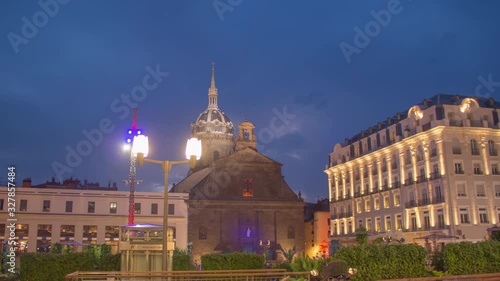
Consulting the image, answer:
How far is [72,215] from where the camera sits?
56.0m

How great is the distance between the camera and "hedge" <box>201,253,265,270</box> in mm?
24797

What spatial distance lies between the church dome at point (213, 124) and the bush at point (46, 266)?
208 ft

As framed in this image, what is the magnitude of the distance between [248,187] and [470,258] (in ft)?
167

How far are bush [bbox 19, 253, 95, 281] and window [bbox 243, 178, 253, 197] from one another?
48.5 m

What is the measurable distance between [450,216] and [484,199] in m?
4.53

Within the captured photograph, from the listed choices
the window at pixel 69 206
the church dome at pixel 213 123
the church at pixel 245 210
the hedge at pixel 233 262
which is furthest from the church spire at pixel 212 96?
the hedge at pixel 233 262

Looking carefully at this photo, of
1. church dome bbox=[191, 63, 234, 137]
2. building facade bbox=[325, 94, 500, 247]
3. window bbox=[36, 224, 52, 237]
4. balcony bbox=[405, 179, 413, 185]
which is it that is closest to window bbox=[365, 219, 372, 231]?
building facade bbox=[325, 94, 500, 247]

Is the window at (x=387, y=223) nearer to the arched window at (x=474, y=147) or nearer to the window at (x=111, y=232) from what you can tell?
the arched window at (x=474, y=147)

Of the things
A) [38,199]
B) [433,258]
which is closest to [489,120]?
[433,258]

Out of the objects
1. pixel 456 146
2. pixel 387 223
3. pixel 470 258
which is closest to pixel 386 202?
pixel 387 223

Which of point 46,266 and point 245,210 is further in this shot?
point 245,210

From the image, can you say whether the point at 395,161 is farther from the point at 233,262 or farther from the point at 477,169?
the point at 233,262

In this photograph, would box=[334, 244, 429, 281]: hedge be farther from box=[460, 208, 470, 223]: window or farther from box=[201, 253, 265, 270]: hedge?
box=[460, 208, 470, 223]: window

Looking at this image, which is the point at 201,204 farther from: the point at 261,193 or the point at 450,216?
the point at 450,216
